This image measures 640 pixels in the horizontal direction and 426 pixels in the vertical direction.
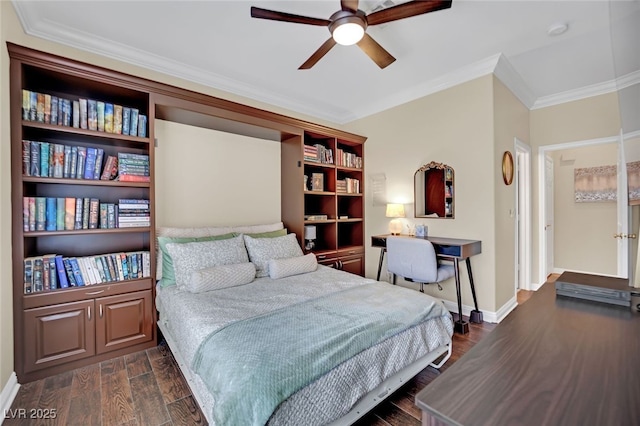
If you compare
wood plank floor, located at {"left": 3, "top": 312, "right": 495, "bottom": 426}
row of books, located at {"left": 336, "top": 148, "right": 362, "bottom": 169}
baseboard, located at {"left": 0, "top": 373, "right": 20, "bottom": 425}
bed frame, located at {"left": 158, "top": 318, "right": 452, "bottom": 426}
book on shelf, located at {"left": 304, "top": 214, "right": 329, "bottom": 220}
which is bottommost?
wood plank floor, located at {"left": 3, "top": 312, "right": 495, "bottom": 426}

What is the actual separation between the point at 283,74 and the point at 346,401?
3.06m

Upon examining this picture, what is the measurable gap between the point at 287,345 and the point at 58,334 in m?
1.97

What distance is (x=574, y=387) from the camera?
2.27 feet

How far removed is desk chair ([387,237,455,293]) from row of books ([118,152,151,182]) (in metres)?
2.57

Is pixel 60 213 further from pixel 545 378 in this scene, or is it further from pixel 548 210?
pixel 548 210

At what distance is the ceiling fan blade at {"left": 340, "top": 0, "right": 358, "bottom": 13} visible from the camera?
172 cm

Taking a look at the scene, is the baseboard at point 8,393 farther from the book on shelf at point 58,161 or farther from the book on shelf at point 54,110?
the book on shelf at point 54,110

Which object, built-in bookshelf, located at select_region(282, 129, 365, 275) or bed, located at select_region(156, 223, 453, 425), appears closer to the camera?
bed, located at select_region(156, 223, 453, 425)

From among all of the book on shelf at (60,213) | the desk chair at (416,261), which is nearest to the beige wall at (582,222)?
the desk chair at (416,261)

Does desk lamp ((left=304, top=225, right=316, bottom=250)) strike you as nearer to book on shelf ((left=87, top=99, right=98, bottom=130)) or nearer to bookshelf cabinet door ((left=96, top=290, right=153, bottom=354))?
bookshelf cabinet door ((left=96, top=290, right=153, bottom=354))

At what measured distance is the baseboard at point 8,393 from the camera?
1.68m

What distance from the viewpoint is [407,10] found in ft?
5.75

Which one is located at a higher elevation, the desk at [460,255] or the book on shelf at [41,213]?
the book on shelf at [41,213]

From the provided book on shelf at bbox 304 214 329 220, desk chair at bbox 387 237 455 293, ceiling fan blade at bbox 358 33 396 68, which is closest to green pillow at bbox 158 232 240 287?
book on shelf at bbox 304 214 329 220
